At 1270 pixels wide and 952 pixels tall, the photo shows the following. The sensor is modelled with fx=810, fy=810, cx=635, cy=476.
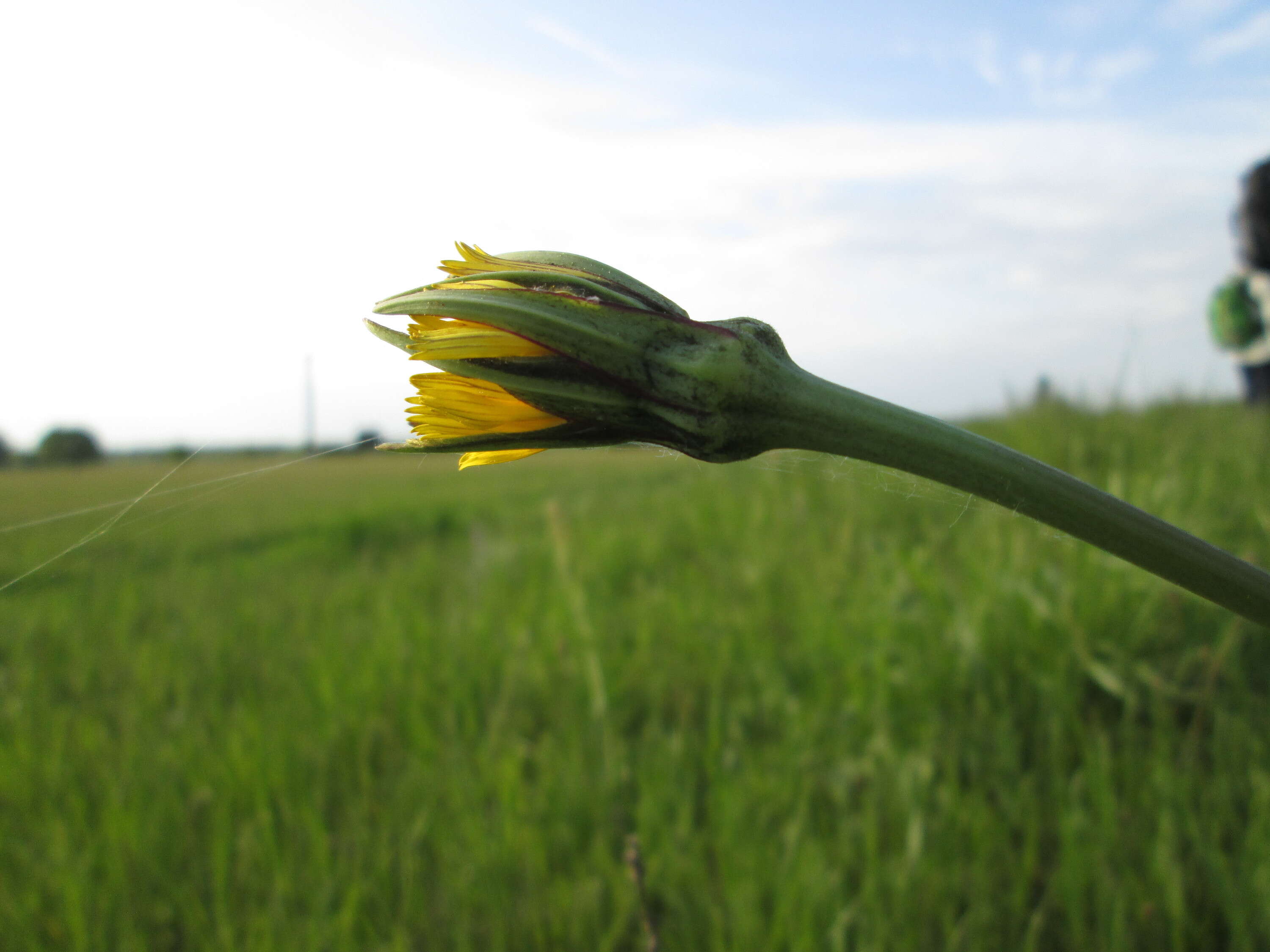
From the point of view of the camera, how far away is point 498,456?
28.7 inches

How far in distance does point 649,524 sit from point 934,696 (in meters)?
2.89

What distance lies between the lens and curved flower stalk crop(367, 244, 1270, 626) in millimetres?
694

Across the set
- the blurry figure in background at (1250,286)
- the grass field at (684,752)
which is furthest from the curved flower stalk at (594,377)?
the blurry figure in background at (1250,286)

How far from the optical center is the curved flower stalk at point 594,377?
2.28 feet

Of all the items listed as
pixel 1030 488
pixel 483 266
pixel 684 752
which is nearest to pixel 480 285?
pixel 483 266

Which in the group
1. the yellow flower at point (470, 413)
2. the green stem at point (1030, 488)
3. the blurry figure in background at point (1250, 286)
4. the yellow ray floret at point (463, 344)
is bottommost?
the green stem at point (1030, 488)

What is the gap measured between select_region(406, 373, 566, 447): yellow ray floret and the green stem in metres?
0.24

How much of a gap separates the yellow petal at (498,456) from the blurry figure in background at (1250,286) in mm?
6538

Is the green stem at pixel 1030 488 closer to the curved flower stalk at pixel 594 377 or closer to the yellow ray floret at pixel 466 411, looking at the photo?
the curved flower stalk at pixel 594 377

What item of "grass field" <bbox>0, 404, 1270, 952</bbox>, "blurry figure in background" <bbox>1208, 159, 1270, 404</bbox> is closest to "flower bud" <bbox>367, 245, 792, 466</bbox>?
"grass field" <bbox>0, 404, 1270, 952</bbox>

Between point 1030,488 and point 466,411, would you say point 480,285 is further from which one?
point 1030,488

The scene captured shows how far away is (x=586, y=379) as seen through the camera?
0.72m

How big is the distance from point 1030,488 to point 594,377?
0.36 metres

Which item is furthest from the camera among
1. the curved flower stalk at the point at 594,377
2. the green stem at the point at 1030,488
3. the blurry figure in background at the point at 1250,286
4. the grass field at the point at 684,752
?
the blurry figure in background at the point at 1250,286
